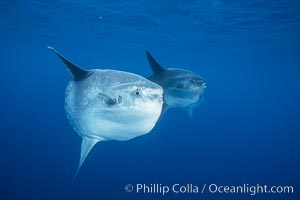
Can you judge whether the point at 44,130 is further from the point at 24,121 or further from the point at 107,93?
the point at 107,93

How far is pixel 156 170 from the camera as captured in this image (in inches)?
634

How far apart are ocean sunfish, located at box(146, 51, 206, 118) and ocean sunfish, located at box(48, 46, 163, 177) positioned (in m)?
1.71

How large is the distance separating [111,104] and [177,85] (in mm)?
2229

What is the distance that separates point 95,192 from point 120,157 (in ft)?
12.6

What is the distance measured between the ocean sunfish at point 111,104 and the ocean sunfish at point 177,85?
1.71 meters

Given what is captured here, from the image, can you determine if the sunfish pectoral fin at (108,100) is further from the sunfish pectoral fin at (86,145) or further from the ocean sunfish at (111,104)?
the sunfish pectoral fin at (86,145)

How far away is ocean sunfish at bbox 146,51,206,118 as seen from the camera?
4.59 m

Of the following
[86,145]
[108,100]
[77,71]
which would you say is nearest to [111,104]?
[108,100]

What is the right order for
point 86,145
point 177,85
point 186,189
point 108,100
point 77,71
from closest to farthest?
point 108,100 → point 77,71 → point 86,145 → point 177,85 → point 186,189

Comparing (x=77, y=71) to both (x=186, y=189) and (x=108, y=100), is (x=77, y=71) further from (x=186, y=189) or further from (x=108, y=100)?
(x=186, y=189)

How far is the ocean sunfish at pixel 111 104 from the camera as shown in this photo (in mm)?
2391

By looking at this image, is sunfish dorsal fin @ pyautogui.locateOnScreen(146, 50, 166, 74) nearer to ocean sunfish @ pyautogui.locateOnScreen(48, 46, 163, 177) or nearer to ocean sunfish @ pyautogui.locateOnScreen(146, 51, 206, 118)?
ocean sunfish @ pyautogui.locateOnScreen(146, 51, 206, 118)

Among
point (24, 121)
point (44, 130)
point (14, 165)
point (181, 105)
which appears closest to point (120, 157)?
point (14, 165)

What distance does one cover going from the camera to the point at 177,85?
4.60m
